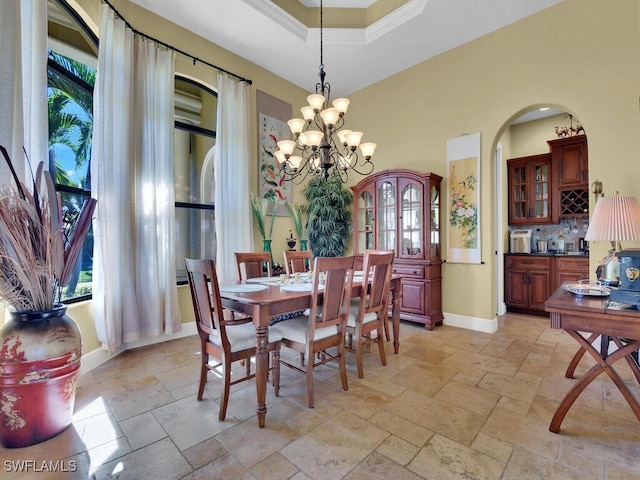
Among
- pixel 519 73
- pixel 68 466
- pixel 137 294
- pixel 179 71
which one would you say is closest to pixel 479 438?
pixel 68 466

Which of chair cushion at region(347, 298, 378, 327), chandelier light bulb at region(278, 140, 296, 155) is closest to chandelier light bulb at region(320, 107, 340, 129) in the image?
chandelier light bulb at region(278, 140, 296, 155)

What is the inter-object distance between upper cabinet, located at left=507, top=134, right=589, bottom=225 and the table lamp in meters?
2.60

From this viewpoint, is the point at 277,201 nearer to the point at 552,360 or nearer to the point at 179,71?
the point at 179,71

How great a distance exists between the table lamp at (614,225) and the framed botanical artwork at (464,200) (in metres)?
1.49

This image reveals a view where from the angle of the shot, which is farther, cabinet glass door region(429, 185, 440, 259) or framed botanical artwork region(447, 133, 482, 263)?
cabinet glass door region(429, 185, 440, 259)

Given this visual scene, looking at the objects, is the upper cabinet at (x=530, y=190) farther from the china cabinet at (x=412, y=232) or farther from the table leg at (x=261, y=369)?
the table leg at (x=261, y=369)

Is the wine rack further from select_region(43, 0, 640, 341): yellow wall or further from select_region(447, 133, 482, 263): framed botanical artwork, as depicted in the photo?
select_region(447, 133, 482, 263): framed botanical artwork

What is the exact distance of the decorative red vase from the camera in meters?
1.62

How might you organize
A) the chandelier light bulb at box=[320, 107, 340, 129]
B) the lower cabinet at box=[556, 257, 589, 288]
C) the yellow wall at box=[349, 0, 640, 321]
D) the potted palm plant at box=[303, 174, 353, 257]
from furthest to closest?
the potted palm plant at box=[303, 174, 353, 257], the lower cabinet at box=[556, 257, 589, 288], the yellow wall at box=[349, 0, 640, 321], the chandelier light bulb at box=[320, 107, 340, 129]

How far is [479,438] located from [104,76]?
402 centimetres

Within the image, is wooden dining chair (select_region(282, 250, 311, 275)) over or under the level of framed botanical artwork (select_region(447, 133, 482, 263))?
under

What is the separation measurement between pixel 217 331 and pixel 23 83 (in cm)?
208

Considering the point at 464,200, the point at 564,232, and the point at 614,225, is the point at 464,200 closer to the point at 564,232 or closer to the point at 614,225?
the point at 614,225

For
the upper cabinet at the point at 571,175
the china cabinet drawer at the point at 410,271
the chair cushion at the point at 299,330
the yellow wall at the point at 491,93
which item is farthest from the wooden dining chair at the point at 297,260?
the upper cabinet at the point at 571,175
